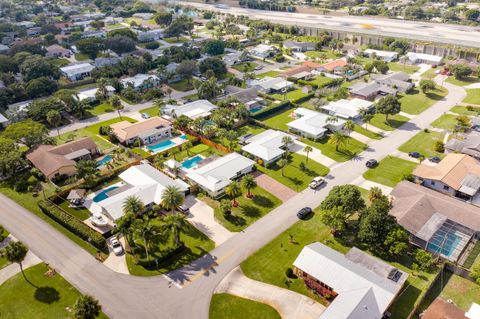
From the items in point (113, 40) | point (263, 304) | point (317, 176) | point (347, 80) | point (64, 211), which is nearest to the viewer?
point (263, 304)

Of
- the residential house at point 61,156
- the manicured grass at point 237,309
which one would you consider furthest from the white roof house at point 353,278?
the residential house at point 61,156

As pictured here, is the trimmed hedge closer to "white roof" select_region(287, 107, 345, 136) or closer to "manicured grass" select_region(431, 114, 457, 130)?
"white roof" select_region(287, 107, 345, 136)

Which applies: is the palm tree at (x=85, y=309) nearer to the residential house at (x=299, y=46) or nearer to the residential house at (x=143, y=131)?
the residential house at (x=143, y=131)

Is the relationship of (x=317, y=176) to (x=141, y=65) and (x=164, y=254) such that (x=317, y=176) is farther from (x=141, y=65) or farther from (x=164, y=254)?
(x=141, y=65)

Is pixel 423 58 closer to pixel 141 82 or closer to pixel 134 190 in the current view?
pixel 141 82

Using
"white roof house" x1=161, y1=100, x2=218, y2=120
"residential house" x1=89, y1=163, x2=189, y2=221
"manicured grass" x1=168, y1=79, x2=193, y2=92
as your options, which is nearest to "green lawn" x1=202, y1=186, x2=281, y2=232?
"residential house" x1=89, y1=163, x2=189, y2=221

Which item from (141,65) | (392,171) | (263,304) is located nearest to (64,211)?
(263,304)
